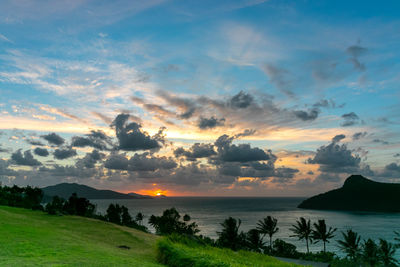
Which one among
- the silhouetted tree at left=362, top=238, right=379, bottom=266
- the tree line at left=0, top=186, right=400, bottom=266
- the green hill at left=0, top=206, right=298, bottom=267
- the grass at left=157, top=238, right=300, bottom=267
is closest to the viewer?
the grass at left=157, top=238, right=300, bottom=267

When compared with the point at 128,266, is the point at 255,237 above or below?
below

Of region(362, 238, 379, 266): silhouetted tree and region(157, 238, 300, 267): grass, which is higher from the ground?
region(157, 238, 300, 267): grass

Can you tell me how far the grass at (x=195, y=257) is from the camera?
15486 millimetres

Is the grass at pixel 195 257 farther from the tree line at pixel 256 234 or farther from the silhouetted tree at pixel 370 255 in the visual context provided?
the silhouetted tree at pixel 370 255

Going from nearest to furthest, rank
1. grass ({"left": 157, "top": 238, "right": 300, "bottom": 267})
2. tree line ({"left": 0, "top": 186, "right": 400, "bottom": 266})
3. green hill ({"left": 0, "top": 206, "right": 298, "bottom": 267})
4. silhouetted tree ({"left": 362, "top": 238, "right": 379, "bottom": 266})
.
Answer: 1. grass ({"left": 157, "top": 238, "right": 300, "bottom": 267})
2. green hill ({"left": 0, "top": 206, "right": 298, "bottom": 267})
3. silhouetted tree ({"left": 362, "top": 238, "right": 379, "bottom": 266})
4. tree line ({"left": 0, "top": 186, "right": 400, "bottom": 266})

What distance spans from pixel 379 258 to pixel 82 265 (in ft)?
227

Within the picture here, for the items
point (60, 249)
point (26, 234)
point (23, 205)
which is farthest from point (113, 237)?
point (23, 205)

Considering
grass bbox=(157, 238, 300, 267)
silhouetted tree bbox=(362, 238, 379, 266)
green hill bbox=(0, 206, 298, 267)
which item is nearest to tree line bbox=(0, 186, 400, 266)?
silhouetted tree bbox=(362, 238, 379, 266)

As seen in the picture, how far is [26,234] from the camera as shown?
25047 mm

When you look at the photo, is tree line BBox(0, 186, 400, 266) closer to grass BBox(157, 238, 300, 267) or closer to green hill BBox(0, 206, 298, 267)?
grass BBox(157, 238, 300, 267)

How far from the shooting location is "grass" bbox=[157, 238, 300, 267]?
50.8 feet

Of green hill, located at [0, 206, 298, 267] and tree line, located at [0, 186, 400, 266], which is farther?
tree line, located at [0, 186, 400, 266]

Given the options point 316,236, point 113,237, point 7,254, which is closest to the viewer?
point 7,254

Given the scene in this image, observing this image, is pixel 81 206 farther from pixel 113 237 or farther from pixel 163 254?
pixel 163 254
